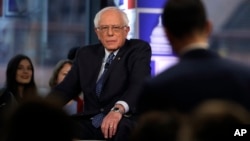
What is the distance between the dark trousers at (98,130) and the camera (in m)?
4.16

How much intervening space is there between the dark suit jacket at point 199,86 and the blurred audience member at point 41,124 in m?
0.76

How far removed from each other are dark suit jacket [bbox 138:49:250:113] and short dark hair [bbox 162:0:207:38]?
0.58ft

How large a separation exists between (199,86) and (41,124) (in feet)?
2.92

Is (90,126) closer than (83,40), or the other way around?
(90,126)

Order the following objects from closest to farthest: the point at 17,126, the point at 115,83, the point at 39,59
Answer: the point at 17,126, the point at 115,83, the point at 39,59

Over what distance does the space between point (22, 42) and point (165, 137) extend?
516 cm

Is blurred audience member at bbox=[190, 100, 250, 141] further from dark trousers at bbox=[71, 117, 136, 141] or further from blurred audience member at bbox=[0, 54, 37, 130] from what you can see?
blurred audience member at bbox=[0, 54, 37, 130]

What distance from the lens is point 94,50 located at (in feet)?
14.9

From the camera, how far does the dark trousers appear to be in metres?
4.16

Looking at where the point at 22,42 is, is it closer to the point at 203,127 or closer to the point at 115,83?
the point at 115,83

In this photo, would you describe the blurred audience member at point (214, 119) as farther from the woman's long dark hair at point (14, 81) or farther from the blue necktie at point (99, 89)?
the woman's long dark hair at point (14, 81)

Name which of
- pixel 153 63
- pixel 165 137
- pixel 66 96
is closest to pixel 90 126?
pixel 66 96

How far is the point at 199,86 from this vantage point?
2648mm

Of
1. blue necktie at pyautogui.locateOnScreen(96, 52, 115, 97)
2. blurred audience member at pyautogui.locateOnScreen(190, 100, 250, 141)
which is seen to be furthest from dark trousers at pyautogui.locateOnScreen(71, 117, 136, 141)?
blurred audience member at pyautogui.locateOnScreen(190, 100, 250, 141)
